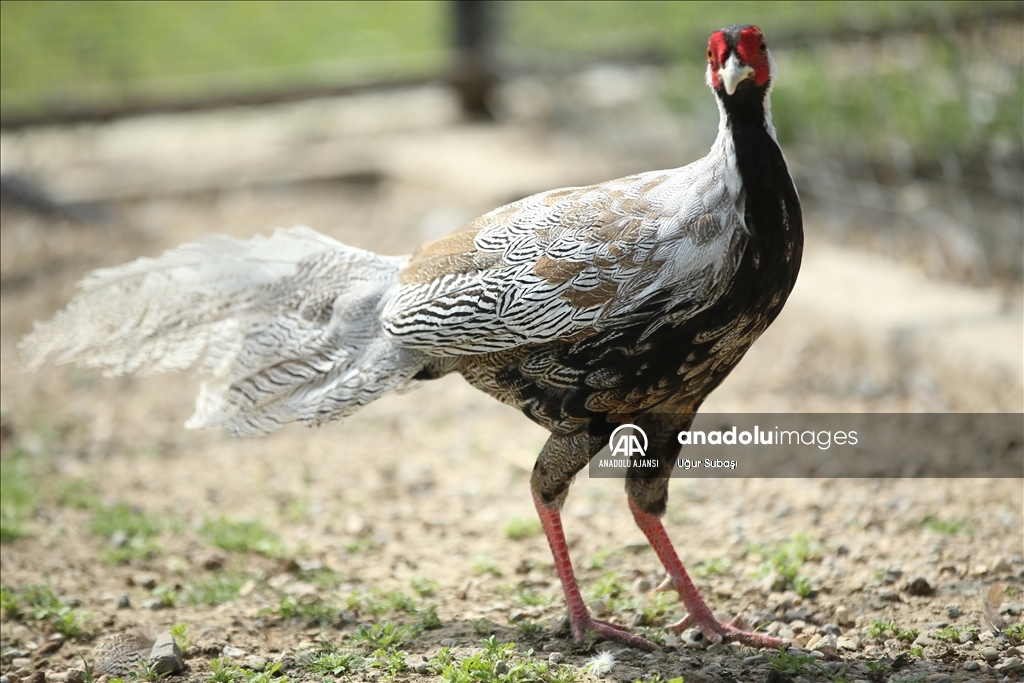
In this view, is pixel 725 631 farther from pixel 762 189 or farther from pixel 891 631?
pixel 762 189

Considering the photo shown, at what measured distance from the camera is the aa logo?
341cm

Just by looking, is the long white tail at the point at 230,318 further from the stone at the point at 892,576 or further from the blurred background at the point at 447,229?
the stone at the point at 892,576

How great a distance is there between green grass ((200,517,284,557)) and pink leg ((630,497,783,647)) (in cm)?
160

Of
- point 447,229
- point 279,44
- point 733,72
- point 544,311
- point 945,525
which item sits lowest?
point 945,525

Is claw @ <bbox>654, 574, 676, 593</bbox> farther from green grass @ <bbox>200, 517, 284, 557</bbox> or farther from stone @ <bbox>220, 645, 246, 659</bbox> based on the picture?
green grass @ <bbox>200, 517, 284, 557</bbox>

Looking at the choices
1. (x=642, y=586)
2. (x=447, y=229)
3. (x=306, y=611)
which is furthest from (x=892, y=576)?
(x=447, y=229)

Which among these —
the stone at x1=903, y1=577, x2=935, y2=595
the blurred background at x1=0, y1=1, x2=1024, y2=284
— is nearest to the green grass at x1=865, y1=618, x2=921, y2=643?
the stone at x1=903, y1=577, x2=935, y2=595

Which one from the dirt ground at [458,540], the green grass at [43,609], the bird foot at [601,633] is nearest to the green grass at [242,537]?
the dirt ground at [458,540]

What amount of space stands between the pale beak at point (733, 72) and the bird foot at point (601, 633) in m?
1.75

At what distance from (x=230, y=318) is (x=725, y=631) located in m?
2.18

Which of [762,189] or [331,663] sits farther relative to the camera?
[331,663]

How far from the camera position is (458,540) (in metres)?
4.42

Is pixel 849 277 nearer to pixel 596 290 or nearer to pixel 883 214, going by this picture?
pixel 883 214

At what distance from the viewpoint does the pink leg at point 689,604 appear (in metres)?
3.35
